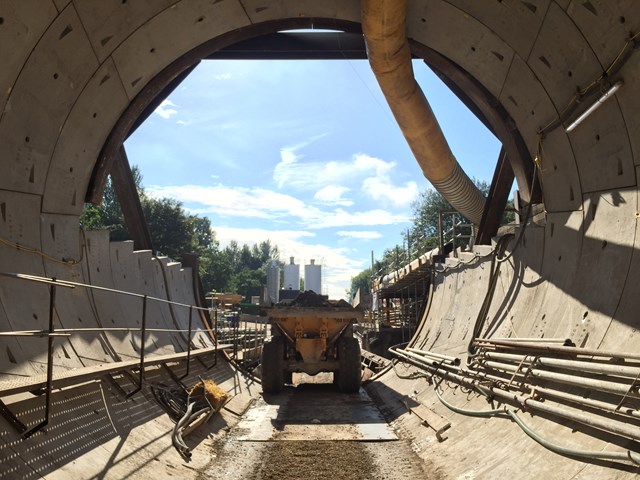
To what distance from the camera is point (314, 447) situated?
6.83 m

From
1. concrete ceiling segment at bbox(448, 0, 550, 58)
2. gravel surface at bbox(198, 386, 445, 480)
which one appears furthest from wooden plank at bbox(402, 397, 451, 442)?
concrete ceiling segment at bbox(448, 0, 550, 58)

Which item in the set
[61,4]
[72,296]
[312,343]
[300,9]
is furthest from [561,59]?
[312,343]

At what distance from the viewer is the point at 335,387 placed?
13062 millimetres

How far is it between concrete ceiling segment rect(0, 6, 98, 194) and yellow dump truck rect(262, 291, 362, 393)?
259 inches

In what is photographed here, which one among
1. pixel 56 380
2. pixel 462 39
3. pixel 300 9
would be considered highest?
pixel 300 9

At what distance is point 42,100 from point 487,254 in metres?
8.50

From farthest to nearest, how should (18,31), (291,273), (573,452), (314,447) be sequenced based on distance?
(291,273), (314,447), (18,31), (573,452)

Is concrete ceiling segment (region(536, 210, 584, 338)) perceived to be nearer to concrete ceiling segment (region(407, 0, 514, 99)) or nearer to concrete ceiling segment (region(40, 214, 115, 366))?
concrete ceiling segment (region(407, 0, 514, 99))

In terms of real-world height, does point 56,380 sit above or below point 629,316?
below

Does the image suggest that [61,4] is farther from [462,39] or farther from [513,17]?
[462,39]

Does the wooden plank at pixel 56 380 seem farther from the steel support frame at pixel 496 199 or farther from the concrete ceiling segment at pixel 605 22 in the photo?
the steel support frame at pixel 496 199

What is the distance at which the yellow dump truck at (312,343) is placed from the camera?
11.6m

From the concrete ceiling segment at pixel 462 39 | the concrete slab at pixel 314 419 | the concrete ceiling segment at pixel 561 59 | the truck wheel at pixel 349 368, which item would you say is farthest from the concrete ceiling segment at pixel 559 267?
the truck wheel at pixel 349 368

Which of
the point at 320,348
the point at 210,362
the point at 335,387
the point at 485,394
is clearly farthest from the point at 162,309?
the point at 485,394
